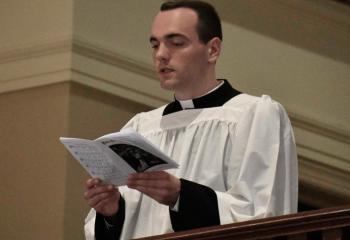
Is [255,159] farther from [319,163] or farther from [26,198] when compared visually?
[319,163]

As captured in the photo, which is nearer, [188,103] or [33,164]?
[188,103]

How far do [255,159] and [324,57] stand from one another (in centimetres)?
398

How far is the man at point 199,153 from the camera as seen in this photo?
5426 mm

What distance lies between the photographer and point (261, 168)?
5562 millimetres

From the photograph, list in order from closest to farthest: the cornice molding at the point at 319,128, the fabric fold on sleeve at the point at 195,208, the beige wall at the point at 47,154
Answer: the fabric fold on sleeve at the point at 195,208
the beige wall at the point at 47,154
the cornice molding at the point at 319,128

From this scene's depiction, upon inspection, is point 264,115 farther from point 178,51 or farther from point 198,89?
point 178,51

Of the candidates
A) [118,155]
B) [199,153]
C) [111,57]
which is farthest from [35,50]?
[118,155]

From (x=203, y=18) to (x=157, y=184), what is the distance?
102 cm

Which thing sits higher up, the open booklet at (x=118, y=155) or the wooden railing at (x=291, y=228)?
the open booklet at (x=118, y=155)

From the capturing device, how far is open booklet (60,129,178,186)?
5.10 m

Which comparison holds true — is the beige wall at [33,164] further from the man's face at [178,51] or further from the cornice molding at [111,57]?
the man's face at [178,51]

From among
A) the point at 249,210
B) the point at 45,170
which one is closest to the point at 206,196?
the point at 249,210

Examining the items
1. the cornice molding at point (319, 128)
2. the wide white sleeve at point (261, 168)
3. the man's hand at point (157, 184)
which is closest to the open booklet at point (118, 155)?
the man's hand at point (157, 184)

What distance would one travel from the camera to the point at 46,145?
25.7ft
